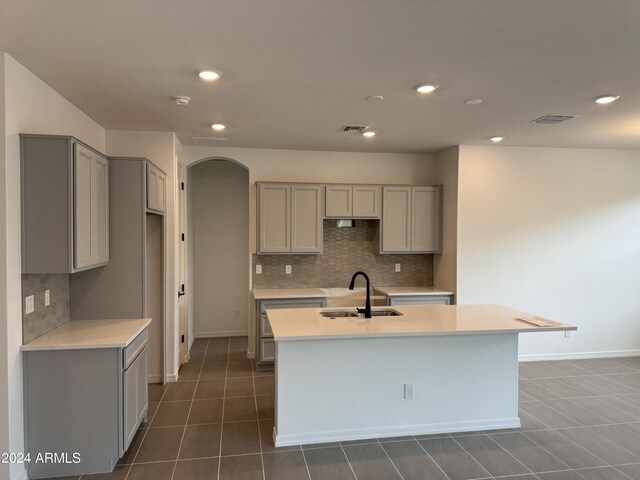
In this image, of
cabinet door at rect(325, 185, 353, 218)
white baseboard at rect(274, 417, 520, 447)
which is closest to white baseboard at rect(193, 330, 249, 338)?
cabinet door at rect(325, 185, 353, 218)

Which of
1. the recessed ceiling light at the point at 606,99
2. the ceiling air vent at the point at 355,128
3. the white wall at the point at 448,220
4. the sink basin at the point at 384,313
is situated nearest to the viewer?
the recessed ceiling light at the point at 606,99

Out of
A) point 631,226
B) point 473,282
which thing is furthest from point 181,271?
point 631,226

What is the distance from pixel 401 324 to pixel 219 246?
395 centimetres

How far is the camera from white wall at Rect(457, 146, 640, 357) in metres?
5.19

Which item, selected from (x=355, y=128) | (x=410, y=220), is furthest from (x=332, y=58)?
(x=410, y=220)

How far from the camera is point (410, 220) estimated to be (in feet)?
17.7

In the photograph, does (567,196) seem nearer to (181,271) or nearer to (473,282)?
(473,282)

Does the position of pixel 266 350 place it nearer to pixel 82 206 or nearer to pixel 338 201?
pixel 338 201

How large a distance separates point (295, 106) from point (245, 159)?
6.33 feet

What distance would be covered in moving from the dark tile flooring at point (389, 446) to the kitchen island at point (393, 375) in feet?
0.39

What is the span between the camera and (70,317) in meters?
3.39

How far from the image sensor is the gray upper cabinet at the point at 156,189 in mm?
3579

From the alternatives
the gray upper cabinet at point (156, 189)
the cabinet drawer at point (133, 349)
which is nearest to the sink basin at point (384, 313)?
the cabinet drawer at point (133, 349)

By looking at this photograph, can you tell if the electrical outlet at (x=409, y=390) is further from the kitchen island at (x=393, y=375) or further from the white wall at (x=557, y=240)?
the white wall at (x=557, y=240)
